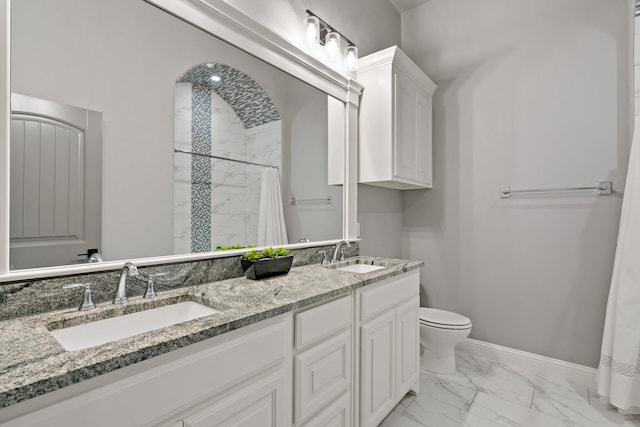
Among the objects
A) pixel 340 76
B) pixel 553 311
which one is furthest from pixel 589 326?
pixel 340 76

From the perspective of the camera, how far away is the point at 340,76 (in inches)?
86.5

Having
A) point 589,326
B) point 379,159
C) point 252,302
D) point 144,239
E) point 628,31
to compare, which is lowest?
point 589,326

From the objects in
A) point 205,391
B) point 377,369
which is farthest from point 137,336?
point 377,369

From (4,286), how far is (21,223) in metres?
0.19

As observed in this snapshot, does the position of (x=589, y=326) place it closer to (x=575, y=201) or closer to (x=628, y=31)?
(x=575, y=201)

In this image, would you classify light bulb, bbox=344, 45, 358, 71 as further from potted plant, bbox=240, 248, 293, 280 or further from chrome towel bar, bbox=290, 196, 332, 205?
potted plant, bbox=240, 248, 293, 280

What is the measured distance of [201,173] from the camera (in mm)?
1486

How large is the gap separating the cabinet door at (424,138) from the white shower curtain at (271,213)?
4.09 ft

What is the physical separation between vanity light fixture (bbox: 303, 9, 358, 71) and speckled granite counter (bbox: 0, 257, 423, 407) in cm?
143

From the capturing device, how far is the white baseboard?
2.25 metres

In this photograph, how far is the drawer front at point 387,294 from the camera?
157 cm

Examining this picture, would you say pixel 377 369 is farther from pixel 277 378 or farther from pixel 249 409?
pixel 249 409

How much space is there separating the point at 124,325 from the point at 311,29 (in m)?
1.81

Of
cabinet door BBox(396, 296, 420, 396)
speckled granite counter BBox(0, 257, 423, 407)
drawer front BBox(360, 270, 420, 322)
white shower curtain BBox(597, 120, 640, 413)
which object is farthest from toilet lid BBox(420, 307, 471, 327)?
speckled granite counter BBox(0, 257, 423, 407)
